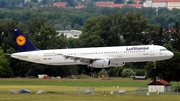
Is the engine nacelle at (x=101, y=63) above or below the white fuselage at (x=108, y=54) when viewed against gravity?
below

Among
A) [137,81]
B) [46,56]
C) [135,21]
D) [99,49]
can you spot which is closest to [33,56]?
[46,56]

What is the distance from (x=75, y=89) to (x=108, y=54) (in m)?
8.37

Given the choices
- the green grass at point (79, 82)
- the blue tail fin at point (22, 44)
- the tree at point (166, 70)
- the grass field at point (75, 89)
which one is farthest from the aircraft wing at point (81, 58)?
the tree at point (166, 70)

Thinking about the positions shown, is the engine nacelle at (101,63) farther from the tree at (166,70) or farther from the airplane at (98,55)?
the tree at (166,70)

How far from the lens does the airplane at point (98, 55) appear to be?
118 metres

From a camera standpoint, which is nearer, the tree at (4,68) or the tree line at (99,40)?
the tree at (4,68)

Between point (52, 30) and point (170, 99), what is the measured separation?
72245 millimetres

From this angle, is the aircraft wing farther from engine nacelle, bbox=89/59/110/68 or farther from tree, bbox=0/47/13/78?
tree, bbox=0/47/13/78

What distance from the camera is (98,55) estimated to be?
120 metres

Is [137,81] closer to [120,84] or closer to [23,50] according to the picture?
[120,84]

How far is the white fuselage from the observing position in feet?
385

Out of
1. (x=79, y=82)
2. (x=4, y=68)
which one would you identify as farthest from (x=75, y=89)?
(x=4, y=68)

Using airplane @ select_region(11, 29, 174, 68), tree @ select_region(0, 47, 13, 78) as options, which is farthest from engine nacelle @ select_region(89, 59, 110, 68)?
tree @ select_region(0, 47, 13, 78)

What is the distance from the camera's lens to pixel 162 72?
126 m
